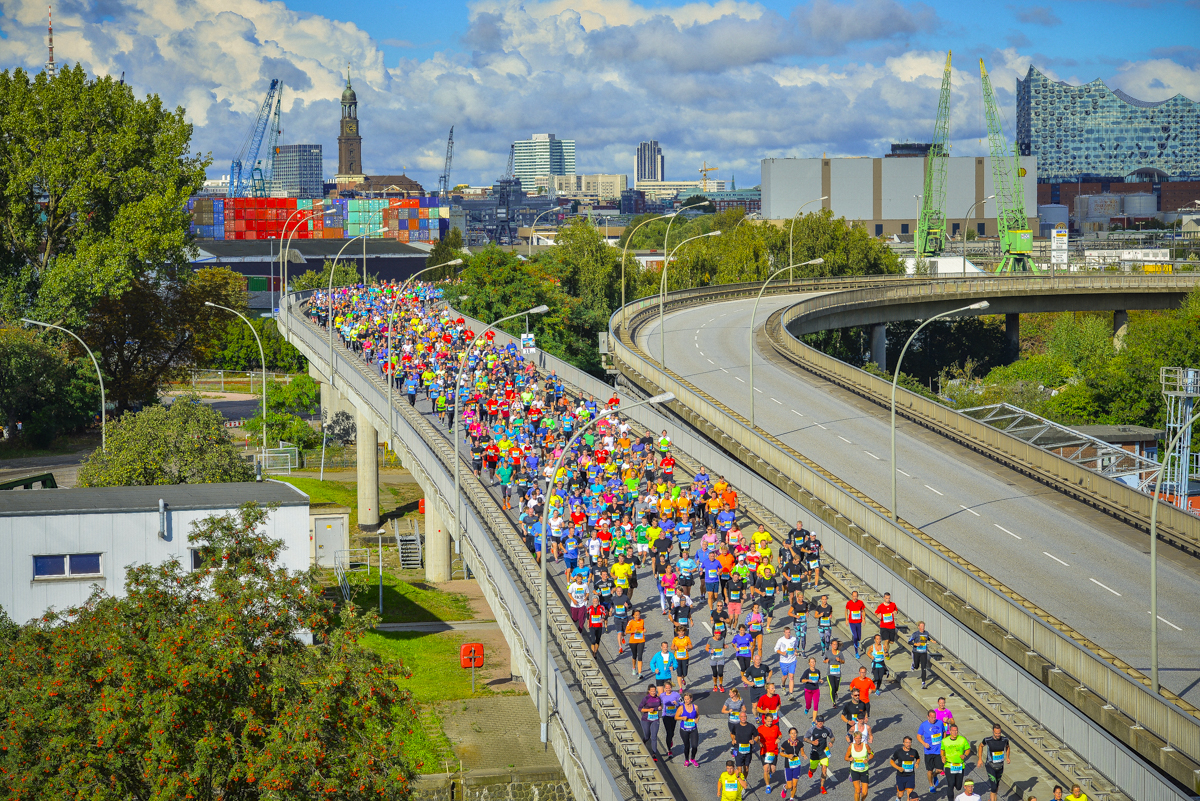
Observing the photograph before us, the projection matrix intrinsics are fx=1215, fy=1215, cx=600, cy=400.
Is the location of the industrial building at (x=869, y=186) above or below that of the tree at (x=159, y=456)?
above

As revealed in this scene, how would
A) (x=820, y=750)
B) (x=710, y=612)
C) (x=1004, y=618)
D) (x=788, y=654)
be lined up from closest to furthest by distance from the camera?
1. (x=820, y=750)
2. (x=788, y=654)
3. (x=1004, y=618)
4. (x=710, y=612)

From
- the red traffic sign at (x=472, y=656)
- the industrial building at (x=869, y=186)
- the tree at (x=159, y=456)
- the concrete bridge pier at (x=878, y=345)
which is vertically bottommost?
the red traffic sign at (x=472, y=656)

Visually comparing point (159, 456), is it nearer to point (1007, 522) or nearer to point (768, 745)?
point (1007, 522)

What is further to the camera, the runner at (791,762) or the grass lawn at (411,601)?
the grass lawn at (411,601)

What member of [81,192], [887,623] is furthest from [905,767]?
[81,192]

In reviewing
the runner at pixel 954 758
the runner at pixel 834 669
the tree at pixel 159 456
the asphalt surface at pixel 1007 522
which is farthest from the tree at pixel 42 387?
the runner at pixel 954 758

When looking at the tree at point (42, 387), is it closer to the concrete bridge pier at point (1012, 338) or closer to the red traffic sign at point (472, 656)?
the red traffic sign at point (472, 656)

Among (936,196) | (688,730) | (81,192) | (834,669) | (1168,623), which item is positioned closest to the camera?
(688,730)
